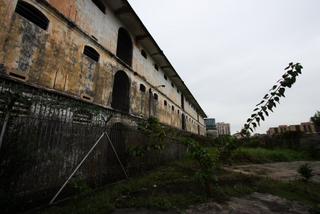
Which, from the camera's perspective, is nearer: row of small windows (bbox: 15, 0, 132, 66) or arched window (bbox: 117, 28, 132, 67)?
row of small windows (bbox: 15, 0, 132, 66)

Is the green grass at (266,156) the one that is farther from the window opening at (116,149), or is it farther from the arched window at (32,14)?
the arched window at (32,14)

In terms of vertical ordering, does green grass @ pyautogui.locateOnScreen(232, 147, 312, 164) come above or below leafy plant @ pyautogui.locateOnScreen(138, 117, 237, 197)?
below

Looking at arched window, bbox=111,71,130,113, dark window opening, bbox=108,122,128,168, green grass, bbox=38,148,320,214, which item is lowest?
green grass, bbox=38,148,320,214

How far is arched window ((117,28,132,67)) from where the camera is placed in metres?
10.2

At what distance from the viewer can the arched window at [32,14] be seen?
15.6 feet

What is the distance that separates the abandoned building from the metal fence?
20 millimetres

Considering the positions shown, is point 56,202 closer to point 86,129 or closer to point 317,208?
point 86,129

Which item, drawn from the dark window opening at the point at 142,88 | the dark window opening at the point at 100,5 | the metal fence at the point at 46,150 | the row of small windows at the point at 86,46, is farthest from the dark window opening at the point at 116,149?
the dark window opening at the point at 100,5

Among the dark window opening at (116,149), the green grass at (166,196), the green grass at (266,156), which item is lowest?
the green grass at (166,196)

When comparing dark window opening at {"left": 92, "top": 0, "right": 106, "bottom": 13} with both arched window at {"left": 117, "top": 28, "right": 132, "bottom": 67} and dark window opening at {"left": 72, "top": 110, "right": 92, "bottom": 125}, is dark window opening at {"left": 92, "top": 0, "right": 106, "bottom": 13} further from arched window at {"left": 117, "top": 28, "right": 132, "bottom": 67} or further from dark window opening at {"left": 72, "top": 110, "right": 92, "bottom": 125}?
dark window opening at {"left": 72, "top": 110, "right": 92, "bottom": 125}

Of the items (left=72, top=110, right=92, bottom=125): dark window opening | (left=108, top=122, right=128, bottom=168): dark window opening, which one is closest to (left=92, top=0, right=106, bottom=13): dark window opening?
(left=72, top=110, right=92, bottom=125): dark window opening

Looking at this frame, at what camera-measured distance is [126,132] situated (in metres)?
5.73

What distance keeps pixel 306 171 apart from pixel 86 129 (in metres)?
6.95

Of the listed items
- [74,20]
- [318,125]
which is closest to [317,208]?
[74,20]
